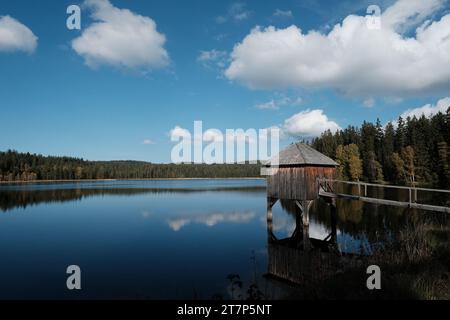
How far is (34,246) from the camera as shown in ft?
66.9

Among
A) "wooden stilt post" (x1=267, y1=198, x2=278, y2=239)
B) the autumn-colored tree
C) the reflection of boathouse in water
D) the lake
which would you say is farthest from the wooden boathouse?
the autumn-colored tree

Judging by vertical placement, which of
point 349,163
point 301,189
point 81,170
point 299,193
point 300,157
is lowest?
point 299,193

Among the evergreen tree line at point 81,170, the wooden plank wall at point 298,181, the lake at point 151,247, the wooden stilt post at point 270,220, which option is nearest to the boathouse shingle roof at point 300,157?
the wooden plank wall at point 298,181

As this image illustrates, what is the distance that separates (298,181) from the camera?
20.1 metres

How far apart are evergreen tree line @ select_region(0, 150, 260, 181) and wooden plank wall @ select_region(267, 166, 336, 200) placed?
126 metres

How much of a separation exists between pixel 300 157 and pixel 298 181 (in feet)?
5.04

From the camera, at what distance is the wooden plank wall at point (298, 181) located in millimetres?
19734

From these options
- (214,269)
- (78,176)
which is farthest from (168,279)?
(78,176)

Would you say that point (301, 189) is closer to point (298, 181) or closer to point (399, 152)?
point (298, 181)

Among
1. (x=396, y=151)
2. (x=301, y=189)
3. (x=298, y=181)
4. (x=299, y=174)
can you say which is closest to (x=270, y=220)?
(x=301, y=189)

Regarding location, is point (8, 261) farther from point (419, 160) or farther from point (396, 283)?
point (419, 160)

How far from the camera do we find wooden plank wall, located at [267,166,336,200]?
1973 cm

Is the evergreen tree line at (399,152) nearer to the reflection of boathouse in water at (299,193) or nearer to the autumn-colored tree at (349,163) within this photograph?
the autumn-colored tree at (349,163)

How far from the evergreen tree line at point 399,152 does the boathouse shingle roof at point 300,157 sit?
3747cm
